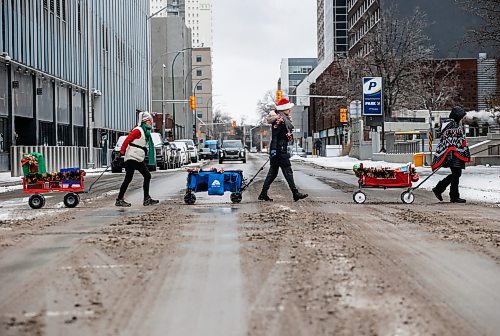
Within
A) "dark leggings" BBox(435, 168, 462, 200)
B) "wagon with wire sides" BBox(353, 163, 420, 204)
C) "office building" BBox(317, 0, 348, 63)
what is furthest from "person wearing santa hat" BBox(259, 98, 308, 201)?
"office building" BBox(317, 0, 348, 63)

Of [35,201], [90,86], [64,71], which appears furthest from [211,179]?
[64,71]

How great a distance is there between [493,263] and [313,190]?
11.4m

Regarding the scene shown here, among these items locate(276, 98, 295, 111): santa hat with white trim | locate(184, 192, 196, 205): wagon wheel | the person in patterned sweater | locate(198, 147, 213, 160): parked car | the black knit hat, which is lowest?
locate(198, 147, 213, 160): parked car

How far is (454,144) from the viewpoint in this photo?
1397 cm

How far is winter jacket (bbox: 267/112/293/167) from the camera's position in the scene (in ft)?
45.2

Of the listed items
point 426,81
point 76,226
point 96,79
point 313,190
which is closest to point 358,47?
point 426,81

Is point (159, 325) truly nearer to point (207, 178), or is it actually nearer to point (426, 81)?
point (207, 178)

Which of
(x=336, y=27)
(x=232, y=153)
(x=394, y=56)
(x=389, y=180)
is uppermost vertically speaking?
(x=336, y=27)

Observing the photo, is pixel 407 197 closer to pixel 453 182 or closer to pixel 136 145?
pixel 453 182

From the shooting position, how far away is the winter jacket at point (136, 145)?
44.6 feet

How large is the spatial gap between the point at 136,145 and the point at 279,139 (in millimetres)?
2676

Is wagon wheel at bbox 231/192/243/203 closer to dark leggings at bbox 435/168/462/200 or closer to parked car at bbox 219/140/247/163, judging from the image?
dark leggings at bbox 435/168/462/200

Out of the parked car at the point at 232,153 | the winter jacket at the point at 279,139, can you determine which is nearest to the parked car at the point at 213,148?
the parked car at the point at 232,153

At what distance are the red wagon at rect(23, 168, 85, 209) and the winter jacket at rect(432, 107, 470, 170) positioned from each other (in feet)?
22.4
